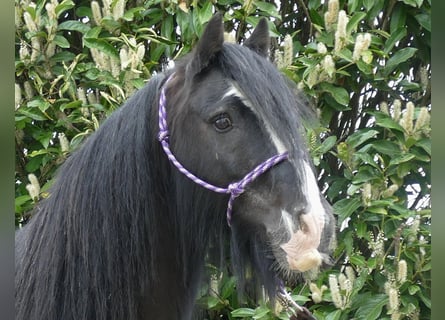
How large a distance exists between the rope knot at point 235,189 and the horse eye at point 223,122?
0.14 metres

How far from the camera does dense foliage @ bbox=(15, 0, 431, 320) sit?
2.84 meters

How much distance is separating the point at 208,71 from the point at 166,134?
21 cm

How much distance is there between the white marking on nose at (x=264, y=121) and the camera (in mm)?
1700

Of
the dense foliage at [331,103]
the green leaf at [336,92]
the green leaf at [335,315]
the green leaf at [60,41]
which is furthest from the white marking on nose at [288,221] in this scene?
the green leaf at [60,41]

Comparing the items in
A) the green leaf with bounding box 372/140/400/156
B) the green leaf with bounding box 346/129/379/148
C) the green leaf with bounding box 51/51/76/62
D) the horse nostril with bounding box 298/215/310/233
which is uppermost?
the green leaf with bounding box 51/51/76/62

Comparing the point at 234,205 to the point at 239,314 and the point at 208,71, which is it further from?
the point at 239,314

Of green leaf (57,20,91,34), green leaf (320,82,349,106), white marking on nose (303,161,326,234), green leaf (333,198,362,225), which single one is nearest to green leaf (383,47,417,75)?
green leaf (320,82,349,106)

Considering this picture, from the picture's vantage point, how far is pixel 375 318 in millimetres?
2740

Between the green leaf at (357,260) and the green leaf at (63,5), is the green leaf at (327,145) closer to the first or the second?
the green leaf at (357,260)

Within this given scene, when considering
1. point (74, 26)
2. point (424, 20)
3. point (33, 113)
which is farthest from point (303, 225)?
point (74, 26)

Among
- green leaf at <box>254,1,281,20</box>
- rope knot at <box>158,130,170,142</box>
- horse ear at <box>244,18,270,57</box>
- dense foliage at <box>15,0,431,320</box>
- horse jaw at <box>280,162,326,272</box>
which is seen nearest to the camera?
horse jaw at <box>280,162,326,272</box>

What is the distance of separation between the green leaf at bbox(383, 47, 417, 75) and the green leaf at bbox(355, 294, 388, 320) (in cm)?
99

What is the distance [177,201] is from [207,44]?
1.41 ft

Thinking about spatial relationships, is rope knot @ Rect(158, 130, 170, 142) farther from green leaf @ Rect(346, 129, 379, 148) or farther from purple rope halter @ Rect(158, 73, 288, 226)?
green leaf @ Rect(346, 129, 379, 148)
